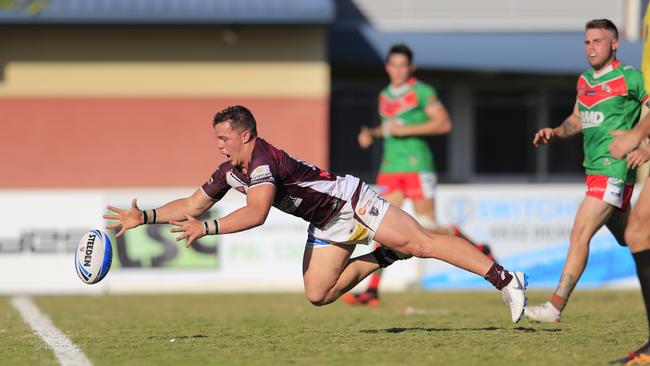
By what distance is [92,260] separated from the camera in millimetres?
8812

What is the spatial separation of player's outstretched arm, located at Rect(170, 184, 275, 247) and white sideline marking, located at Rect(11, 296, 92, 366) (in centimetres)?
101

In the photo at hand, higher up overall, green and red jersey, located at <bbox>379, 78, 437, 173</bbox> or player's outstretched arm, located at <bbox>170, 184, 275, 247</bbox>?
green and red jersey, located at <bbox>379, 78, 437, 173</bbox>

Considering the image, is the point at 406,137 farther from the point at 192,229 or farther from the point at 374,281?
the point at 192,229

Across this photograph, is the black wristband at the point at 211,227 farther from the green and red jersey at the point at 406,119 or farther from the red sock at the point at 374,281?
the green and red jersey at the point at 406,119

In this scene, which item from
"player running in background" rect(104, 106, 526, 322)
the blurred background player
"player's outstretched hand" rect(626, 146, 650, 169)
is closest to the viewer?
"player's outstretched hand" rect(626, 146, 650, 169)

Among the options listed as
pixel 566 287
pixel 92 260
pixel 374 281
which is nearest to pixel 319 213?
pixel 92 260

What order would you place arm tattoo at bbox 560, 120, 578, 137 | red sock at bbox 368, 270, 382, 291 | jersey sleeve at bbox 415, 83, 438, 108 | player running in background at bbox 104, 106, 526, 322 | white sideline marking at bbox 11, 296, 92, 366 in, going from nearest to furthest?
white sideline marking at bbox 11, 296, 92, 366 → player running in background at bbox 104, 106, 526, 322 → arm tattoo at bbox 560, 120, 578, 137 → red sock at bbox 368, 270, 382, 291 → jersey sleeve at bbox 415, 83, 438, 108

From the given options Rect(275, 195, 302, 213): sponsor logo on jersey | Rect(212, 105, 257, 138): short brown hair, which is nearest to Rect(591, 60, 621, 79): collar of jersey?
Rect(275, 195, 302, 213): sponsor logo on jersey

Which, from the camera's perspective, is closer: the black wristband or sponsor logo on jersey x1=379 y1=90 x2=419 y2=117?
the black wristband

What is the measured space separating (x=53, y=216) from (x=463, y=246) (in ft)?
30.4

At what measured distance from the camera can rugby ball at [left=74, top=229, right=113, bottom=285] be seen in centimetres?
880

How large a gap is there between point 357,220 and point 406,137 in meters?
4.60

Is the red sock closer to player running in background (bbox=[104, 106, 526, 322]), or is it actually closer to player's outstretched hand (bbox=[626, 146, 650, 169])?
player running in background (bbox=[104, 106, 526, 322])

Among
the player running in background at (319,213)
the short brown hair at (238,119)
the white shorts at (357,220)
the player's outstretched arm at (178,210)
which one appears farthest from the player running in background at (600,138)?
the player's outstretched arm at (178,210)
